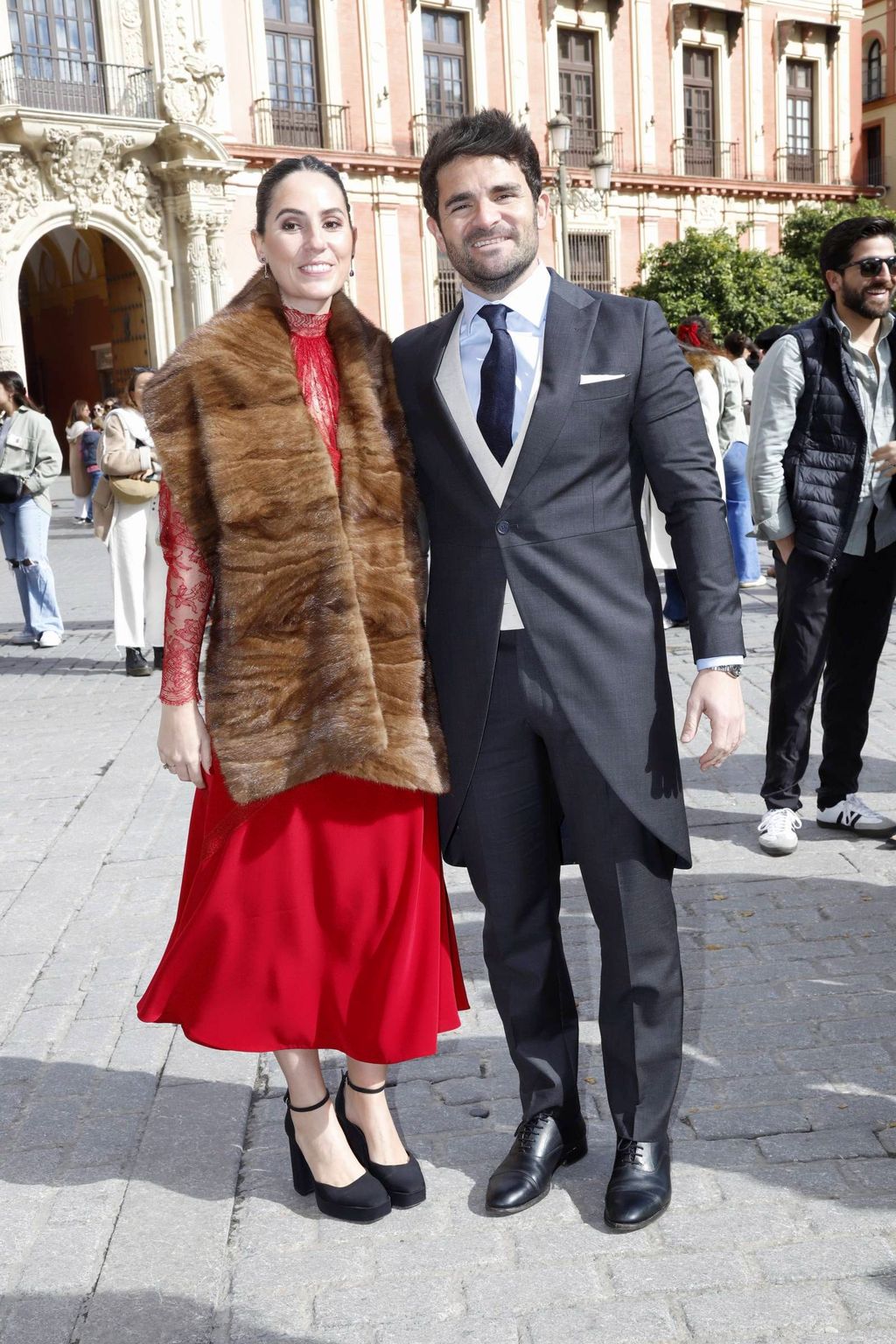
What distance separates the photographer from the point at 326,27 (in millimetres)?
31406

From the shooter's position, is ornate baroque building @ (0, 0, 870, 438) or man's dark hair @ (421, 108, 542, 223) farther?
ornate baroque building @ (0, 0, 870, 438)

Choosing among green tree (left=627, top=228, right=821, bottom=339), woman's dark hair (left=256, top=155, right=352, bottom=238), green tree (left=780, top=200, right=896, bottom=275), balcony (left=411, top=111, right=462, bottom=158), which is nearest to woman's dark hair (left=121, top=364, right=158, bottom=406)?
woman's dark hair (left=256, top=155, right=352, bottom=238)

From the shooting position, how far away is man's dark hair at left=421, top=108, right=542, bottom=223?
8.39ft

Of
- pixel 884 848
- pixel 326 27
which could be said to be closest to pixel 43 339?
pixel 326 27

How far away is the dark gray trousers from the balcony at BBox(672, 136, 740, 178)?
37547mm

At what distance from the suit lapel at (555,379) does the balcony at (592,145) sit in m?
34.8

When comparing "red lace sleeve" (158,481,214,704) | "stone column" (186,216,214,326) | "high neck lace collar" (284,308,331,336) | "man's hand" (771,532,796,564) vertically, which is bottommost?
"man's hand" (771,532,796,564)

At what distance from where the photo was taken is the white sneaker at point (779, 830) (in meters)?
4.89

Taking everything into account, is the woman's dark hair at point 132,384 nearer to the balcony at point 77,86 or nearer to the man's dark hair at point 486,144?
the man's dark hair at point 486,144

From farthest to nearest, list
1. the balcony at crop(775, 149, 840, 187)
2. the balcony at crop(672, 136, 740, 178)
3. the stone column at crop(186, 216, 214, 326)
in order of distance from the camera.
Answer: the balcony at crop(775, 149, 840, 187) → the balcony at crop(672, 136, 740, 178) → the stone column at crop(186, 216, 214, 326)

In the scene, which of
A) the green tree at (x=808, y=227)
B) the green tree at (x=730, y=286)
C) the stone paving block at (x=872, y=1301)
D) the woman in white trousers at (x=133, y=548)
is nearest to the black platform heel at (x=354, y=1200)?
the stone paving block at (x=872, y=1301)

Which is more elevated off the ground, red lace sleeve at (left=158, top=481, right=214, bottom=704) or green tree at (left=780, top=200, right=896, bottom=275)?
green tree at (left=780, top=200, right=896, bottom=275)

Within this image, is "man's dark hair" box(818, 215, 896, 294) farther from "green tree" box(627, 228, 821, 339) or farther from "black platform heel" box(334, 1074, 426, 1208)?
"green tree" box(627, 228, 821, 339)

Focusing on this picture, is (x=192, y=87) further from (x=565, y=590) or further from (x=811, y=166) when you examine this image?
(x=565, y=590)
